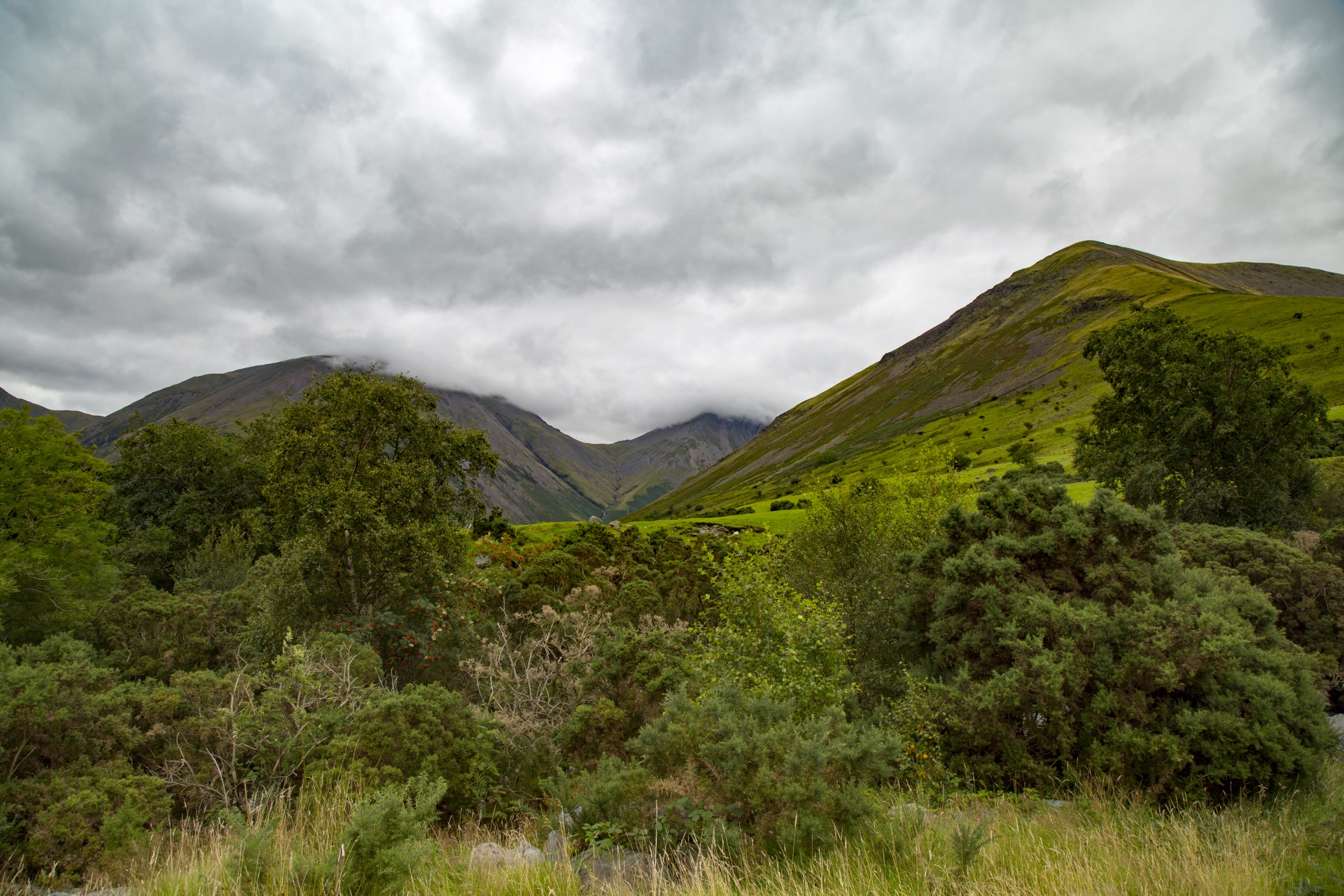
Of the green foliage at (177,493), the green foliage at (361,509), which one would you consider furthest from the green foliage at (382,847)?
the green foliage at (177,493)

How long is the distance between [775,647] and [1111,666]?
6392mm

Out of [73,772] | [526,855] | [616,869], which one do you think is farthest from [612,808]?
[73,772]

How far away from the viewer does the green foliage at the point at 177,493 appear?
38000 millimetres

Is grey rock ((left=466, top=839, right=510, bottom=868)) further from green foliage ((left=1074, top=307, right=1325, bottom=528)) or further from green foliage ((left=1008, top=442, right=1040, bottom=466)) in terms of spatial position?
green foliage ((left=1008, top=442, right=1040, bottom=466))

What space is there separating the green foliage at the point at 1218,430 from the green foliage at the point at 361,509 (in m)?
30.3

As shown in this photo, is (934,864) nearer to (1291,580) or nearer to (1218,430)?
(1291,580)

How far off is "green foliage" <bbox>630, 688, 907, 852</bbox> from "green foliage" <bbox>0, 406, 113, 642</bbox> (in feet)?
89.0

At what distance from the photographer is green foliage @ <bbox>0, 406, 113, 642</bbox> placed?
22.7m

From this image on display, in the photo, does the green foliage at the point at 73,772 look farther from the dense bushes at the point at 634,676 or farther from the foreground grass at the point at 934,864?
the foreground grass at the point at 934,864

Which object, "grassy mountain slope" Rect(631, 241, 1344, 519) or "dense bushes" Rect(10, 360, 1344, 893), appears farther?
"grassy mountain slope" Rect(631, 241, 1344, 519)

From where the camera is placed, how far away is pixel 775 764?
7340 mm

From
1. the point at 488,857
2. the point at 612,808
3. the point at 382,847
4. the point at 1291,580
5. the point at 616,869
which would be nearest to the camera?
the point at 382,847

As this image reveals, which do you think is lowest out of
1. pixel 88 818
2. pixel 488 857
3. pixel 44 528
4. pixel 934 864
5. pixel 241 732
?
pixel 88 818

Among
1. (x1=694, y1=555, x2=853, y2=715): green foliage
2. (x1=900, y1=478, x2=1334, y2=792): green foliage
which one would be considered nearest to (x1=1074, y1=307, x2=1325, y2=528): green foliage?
(x1=900, y1=478, x2=1334, y2=792): green foliage
